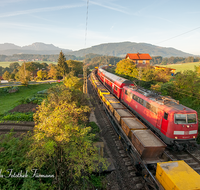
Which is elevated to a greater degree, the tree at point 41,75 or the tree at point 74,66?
the tree at point 74,66

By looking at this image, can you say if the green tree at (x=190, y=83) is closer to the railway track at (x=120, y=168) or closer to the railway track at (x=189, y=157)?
the railway track at (x=189, y=157)

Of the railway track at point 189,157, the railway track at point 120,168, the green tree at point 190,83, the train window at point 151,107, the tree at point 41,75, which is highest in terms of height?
the green tree at point 190,83

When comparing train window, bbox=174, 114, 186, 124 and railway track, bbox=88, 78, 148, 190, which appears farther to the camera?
train window, bbox=174, 114, 186, 124

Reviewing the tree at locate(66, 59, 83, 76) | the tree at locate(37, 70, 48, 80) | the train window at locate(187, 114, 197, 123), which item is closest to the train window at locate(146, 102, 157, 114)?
the train window at locate(187, 114, 197, 123)

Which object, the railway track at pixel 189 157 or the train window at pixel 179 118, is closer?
the railway track at pixel 189 157

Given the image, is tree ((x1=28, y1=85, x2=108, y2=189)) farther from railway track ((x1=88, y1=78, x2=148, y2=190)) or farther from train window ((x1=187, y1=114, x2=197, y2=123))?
train window ((x1=187, y1=114, x2=197, y2=123))

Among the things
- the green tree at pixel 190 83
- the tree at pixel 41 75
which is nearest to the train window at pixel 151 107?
the green tree at pixel 190 83

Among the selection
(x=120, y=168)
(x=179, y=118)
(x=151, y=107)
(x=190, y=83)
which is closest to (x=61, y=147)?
(x=120, y=168)

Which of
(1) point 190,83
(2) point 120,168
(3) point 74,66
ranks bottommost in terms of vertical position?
(2) point 120,168

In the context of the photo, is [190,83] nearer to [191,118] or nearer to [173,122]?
[191,118]

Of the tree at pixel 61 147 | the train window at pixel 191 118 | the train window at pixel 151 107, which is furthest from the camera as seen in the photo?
the train window at pixel 151 107

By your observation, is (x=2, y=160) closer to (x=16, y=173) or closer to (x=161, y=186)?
(x=16, y=173)

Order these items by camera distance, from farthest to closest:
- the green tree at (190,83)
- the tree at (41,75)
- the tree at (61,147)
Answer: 1. the tree at (41,75)
2. the green tree at (190,83)
3. the tree at (61,147)

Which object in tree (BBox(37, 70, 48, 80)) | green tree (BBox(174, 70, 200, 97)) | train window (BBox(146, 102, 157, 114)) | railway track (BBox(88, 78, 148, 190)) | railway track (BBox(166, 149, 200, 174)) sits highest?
green tree (BBox(174, 70, 200, 97))
